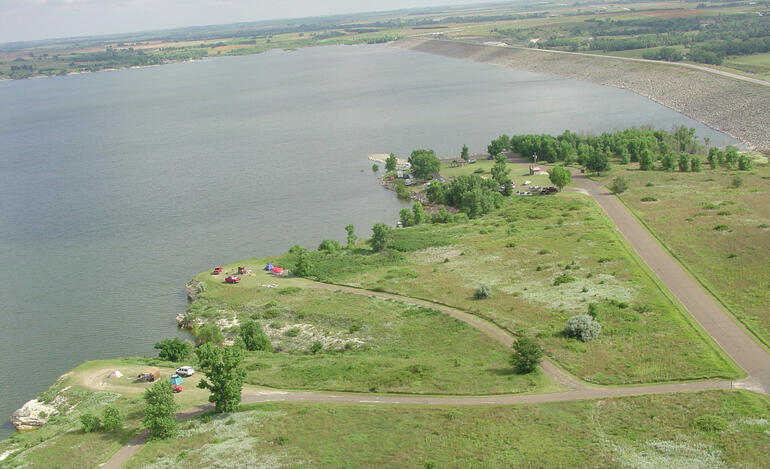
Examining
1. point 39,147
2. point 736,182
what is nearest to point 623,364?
point 736,182

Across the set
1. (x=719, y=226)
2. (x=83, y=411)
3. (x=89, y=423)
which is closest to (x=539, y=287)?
(x=719, y=226)

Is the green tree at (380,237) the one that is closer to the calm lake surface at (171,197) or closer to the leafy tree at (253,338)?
the calm lake surface at (171,197)

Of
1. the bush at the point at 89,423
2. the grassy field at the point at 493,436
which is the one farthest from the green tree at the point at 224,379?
the bush at the point at 89,423

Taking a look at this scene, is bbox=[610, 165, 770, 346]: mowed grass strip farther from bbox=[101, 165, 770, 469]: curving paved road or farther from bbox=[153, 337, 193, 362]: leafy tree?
bbox=[153, 337, 193, 362]: leafy tree

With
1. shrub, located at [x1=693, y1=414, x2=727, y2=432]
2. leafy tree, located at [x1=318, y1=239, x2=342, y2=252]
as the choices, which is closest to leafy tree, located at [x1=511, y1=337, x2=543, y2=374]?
shrub, located at [x1=693, y1=414, x2=727, y2=432]

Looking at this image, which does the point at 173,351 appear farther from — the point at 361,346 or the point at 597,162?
the point at 597,162

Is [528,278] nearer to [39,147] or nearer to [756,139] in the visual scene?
[756,139]
